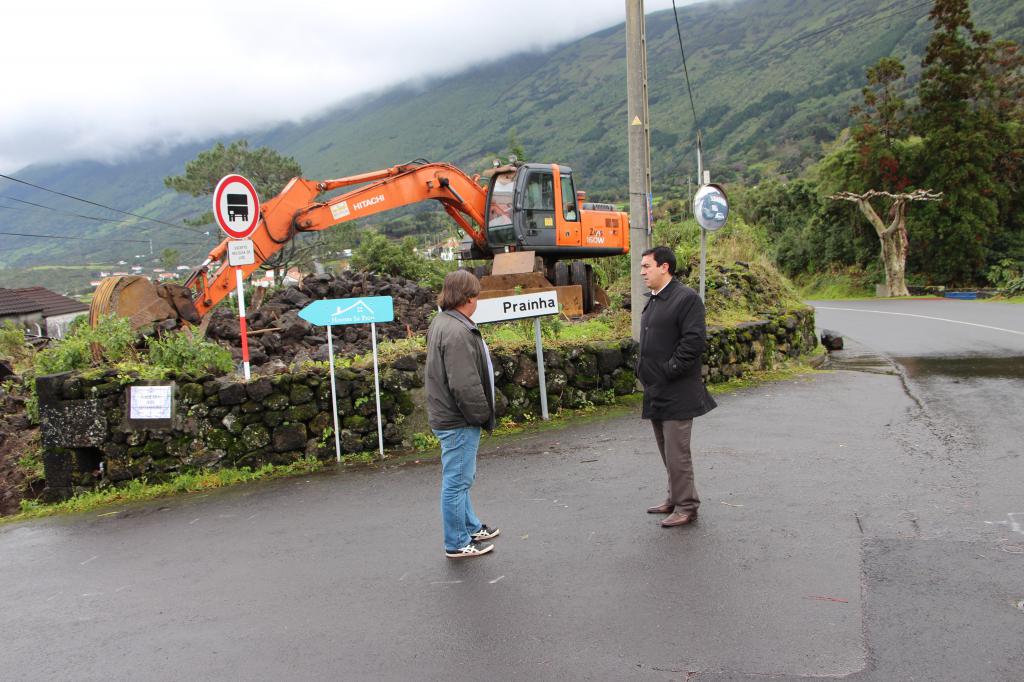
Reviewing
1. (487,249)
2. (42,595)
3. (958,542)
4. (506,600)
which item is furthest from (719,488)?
(487,249)

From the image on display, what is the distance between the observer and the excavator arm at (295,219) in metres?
12.5

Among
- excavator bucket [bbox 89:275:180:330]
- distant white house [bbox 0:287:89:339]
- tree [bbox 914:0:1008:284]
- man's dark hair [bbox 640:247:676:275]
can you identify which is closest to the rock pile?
excavator bucket [bbox 89:275:180:330]

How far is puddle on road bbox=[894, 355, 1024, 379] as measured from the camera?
11.4 meters

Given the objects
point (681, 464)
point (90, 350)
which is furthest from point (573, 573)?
point (90, 350)

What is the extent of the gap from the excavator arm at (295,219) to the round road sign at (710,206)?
640 cm

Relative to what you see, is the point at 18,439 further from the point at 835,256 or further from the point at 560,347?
the point at 835,256

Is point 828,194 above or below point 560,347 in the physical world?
above

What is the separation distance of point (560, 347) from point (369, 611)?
18.7 ft

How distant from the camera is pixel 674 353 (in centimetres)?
555

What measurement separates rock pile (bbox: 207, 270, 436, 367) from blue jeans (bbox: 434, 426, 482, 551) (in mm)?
6881

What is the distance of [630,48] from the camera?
10586 mm

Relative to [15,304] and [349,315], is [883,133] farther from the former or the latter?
[15,304]

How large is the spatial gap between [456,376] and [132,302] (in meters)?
9.54

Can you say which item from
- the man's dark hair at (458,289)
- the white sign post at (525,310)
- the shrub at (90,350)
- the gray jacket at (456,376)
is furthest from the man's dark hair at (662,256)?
the shrub at (90,350)
